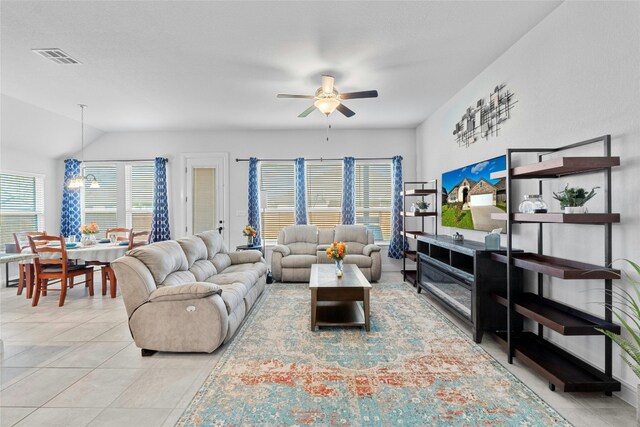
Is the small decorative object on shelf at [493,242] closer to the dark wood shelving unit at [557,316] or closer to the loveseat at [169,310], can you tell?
the dark wood shelving unit at [557,316]

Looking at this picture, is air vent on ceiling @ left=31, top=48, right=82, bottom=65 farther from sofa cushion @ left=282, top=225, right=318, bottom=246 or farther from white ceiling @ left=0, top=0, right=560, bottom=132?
sofa cushion @ left=282, top=225, right=318, bottom=246

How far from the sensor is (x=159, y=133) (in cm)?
653

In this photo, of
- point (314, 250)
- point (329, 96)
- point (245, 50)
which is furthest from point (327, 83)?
point (314, 250)

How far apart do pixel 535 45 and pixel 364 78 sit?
176 centimetres

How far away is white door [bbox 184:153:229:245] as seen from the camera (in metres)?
6.51

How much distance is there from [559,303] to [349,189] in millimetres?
4188

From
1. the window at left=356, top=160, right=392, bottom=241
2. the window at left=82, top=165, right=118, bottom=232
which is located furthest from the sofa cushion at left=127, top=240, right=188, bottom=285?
the window at left=82, top=165, right=118, bottom=232

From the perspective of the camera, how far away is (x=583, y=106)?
233 centimetres

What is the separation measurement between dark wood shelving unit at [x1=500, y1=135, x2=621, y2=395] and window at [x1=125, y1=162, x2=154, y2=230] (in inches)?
253

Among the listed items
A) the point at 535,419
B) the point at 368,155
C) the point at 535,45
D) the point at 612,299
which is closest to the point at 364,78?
the point at 535,45

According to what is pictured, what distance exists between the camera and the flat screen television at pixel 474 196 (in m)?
3.34

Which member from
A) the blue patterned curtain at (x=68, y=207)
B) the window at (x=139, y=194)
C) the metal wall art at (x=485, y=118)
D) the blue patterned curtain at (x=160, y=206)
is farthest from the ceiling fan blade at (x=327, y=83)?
the blue patterned curtain at (x=68, y=207)

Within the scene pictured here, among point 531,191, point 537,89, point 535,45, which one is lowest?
point 531,191

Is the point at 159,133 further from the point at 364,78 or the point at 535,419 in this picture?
the point at 535,419
